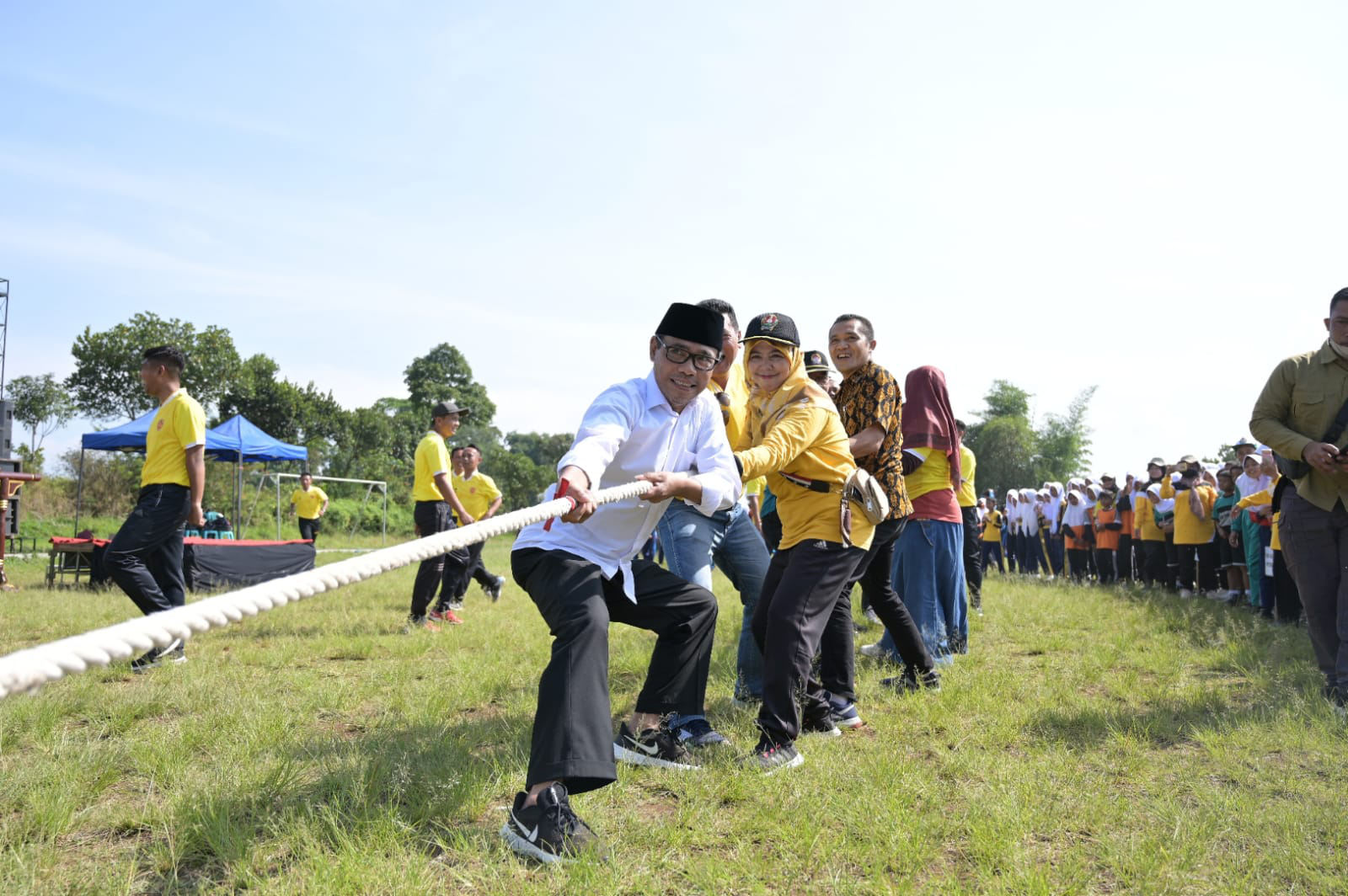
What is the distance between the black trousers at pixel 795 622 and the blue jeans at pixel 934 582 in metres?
1.98

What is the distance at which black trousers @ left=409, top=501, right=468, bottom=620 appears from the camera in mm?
7789

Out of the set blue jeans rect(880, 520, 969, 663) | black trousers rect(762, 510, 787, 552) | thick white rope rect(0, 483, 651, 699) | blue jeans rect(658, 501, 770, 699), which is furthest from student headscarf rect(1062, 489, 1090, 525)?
thick white rope rect(0, 483, 651, 699)

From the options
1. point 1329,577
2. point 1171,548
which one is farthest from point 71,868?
point 1171,548

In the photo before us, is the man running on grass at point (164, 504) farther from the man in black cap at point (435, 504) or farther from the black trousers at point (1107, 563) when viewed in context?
the black trousers at point (1107, 563)

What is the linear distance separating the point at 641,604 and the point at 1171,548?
39.2 feet

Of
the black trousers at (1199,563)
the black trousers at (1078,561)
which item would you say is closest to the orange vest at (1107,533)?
the black trousers at (1078,561)

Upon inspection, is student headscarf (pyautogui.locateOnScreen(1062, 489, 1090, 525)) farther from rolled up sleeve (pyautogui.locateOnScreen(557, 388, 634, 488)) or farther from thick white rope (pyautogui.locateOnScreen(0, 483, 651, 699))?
thick white rope (pyautogui.locateOnScreen(0, 483, 651, 699))

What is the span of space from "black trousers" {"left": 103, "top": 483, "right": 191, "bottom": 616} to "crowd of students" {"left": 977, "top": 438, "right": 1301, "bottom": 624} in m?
6.93

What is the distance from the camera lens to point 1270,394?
4.88 metres

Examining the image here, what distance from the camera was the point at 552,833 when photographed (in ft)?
8.45

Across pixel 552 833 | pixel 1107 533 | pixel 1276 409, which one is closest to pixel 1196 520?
pixel 1107 533

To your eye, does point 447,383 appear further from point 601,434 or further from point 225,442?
point 601,434

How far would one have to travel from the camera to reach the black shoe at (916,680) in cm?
482

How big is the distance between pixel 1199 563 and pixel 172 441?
12.1m
